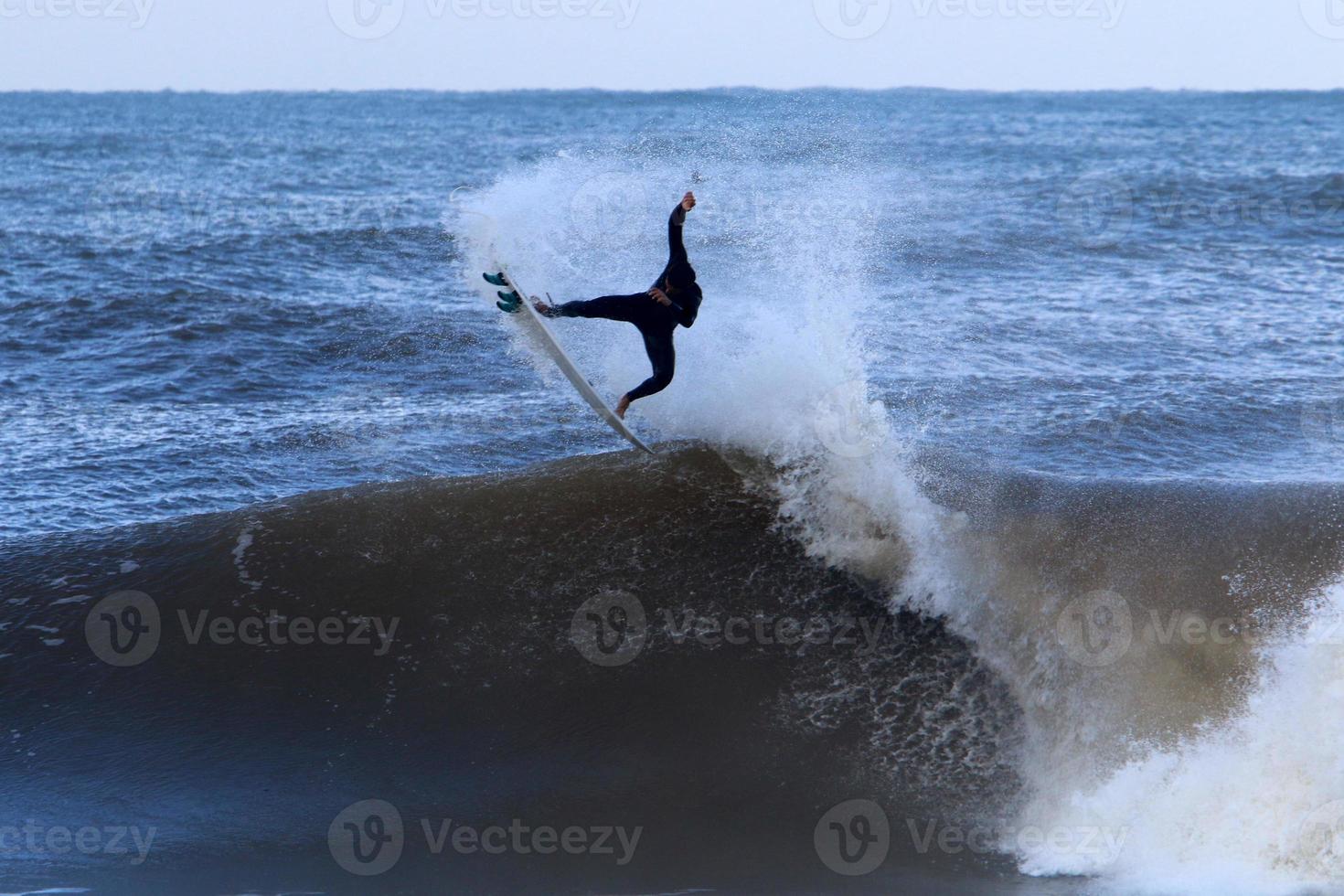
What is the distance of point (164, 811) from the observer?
281 inches

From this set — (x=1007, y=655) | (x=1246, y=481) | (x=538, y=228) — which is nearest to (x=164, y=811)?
(x=1007, y=655)

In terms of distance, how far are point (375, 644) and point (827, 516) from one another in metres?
3.64

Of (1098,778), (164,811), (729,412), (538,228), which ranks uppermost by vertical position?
(538,228)

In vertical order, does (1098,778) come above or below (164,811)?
above

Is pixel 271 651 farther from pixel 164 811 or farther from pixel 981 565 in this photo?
pixel 981 565
